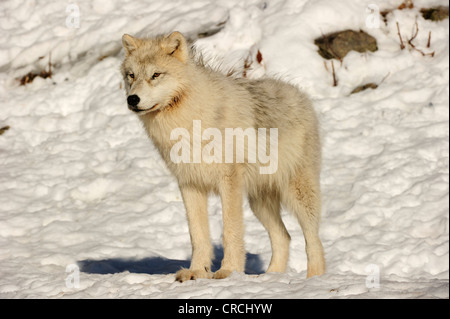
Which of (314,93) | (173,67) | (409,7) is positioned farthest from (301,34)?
(173,67)

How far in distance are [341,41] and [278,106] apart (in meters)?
5.10

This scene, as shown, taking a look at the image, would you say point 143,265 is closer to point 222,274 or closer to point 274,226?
point 274,226

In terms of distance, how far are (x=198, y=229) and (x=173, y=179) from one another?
3.00 meters

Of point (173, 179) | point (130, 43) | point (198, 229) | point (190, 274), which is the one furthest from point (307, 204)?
point (173, 179)

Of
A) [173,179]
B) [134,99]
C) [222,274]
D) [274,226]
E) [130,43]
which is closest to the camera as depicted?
[134,99]

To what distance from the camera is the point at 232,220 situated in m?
5.60

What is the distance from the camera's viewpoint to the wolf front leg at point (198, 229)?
5.72 meters

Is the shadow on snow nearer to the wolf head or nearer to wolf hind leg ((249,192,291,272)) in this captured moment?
wolf hind leg ((249,192,291,272))

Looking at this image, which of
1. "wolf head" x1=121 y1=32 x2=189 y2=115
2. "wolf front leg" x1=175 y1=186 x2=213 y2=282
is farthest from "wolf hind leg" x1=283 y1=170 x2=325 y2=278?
"wolf head" x1=121 y1=32 x2=189 y2=115

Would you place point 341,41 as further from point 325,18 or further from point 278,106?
point 278,106

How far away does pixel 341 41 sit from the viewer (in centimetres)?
1081

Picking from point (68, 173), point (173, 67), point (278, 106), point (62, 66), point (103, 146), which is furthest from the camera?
point (62, 66)

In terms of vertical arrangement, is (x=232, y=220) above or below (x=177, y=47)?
below

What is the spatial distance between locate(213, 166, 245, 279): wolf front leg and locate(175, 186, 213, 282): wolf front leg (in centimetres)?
26
